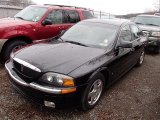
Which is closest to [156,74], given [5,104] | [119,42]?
[119,42]

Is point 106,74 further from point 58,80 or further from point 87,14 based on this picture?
point 87,14

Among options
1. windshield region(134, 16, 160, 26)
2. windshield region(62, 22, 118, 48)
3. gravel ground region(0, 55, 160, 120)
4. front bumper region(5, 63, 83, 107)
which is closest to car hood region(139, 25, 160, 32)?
windshield region(134, 16, 160, 26)

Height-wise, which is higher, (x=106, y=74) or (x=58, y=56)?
(x=58, y=56)

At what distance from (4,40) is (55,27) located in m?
1.80

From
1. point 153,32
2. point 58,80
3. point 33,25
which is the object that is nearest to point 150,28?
point 153,32

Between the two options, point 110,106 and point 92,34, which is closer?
point 110,106

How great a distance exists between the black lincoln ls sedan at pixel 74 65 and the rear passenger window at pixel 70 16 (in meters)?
2.07

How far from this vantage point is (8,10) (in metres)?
13.0

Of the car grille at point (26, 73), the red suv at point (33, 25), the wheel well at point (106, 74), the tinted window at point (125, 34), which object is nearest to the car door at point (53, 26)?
the red suv at point (33, 25)

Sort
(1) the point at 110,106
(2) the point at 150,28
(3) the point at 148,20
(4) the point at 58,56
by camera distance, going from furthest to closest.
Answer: (3) the point at 148,20, (2) the point at 150,28, (1) the point at 110,106, (4) the point at 58,56

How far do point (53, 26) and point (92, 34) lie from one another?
2.27m

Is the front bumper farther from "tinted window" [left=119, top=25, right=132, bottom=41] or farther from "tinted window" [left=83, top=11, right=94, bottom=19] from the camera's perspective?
"tinted window" [left=83, top=11, right=94, bottom=19]

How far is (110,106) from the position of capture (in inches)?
154

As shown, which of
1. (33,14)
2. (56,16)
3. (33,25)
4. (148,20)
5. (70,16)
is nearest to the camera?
(33,25)
